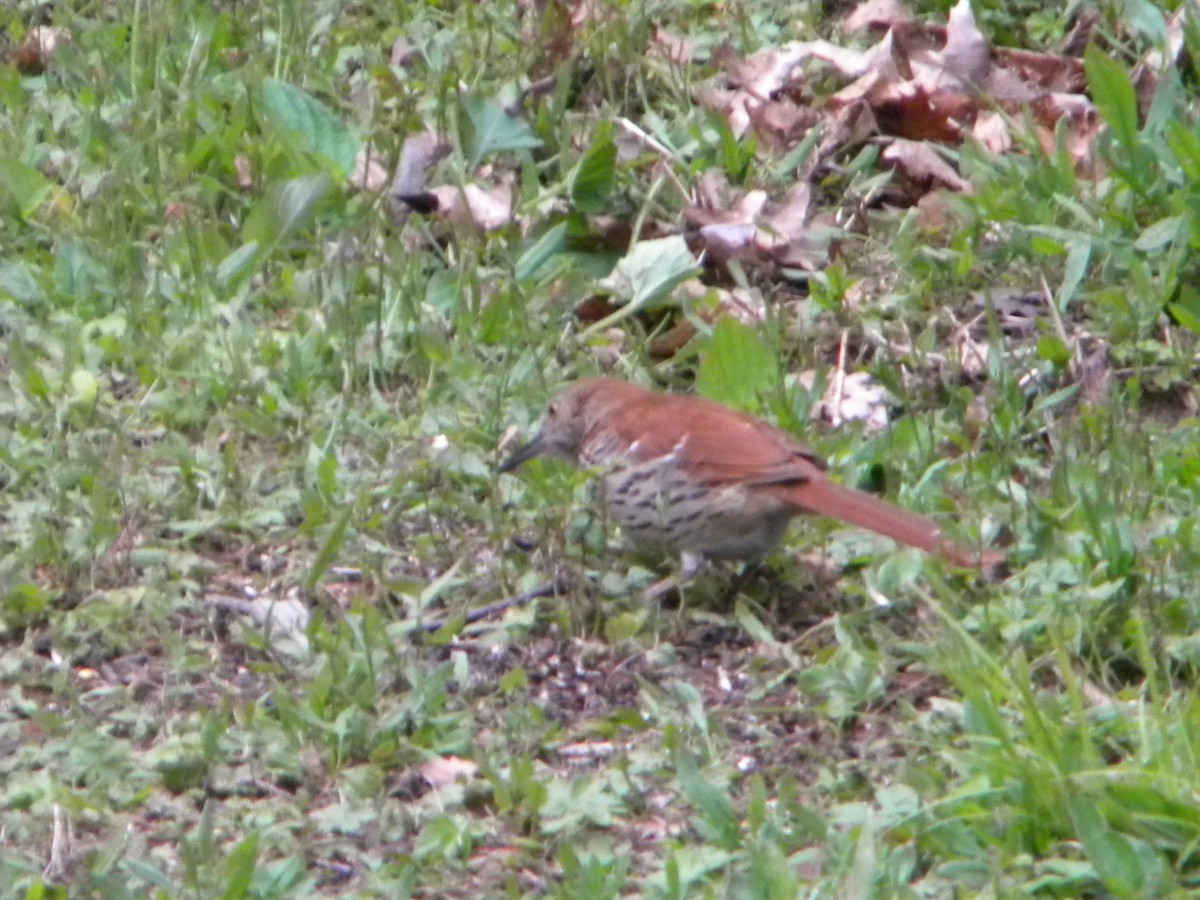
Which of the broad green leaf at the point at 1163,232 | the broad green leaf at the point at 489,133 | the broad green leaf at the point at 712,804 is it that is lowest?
the broad green leaf at the point at 712,804

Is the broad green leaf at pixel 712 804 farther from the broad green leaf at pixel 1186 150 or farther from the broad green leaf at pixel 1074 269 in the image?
the broad green leaf at pixel 1186 150

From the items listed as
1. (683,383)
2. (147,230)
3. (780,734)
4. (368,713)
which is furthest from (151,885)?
(147,230)

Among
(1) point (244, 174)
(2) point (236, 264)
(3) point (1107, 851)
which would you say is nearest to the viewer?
(3) point (1107, 851)

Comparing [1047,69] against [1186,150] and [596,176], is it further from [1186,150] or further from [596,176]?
[596,176]

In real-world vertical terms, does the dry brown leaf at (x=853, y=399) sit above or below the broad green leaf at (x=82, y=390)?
below

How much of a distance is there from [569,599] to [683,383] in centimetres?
116

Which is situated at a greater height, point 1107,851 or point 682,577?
point 1107,851

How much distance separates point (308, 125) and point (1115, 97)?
2184 millimetres

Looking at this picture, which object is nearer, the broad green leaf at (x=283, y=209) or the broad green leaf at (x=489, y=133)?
the broad green leaf at (x=283, y=209)

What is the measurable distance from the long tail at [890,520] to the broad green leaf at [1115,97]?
63.6 inches

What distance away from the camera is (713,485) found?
4.72 meters

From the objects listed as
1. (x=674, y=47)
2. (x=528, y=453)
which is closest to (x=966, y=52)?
(x=674, y=47)

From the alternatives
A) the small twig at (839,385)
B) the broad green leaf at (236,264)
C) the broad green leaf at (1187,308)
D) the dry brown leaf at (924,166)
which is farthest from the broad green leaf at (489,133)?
the broad green leaf at (1187,308)

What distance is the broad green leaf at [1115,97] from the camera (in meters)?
5.70
